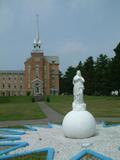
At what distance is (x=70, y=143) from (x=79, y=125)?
3.41 ft

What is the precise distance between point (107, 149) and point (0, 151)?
375 centimetres

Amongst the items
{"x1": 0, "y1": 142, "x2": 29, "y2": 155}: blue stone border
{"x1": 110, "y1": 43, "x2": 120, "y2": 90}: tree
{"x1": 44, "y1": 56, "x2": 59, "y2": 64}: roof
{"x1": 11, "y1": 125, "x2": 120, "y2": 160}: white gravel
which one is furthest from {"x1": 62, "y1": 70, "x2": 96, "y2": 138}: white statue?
{"x1": 44, "y1": 56, "x2": 59, "y2": 64}: roof

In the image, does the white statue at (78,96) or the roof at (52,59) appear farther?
the roof at (52,59)

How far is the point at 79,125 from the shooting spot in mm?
14023

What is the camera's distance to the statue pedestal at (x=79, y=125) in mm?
14031

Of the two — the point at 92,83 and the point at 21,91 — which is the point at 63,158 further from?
the point at 21,91

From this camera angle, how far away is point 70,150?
473 inches

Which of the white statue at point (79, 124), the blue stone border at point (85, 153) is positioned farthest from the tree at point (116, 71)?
the blue stone border at point (85, 153)

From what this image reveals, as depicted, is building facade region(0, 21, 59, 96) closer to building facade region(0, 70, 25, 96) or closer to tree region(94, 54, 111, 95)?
building facade region(0, 70, 25, 96)

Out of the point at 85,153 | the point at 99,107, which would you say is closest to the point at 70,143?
the point at 85,153

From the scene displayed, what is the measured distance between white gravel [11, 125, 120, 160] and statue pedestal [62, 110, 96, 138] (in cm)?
26

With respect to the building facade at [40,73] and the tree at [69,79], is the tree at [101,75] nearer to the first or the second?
the tree at [69,79]

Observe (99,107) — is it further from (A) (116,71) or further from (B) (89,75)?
(B) (89,75)

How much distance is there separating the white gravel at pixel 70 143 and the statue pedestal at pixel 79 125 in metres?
0.26
